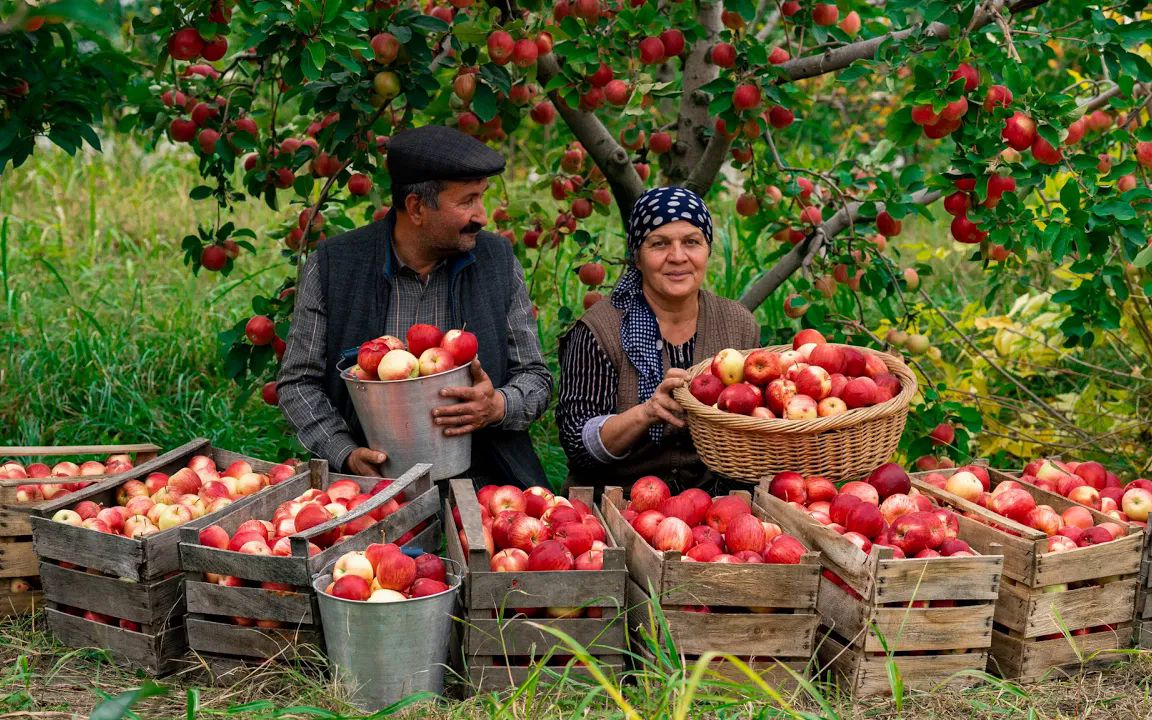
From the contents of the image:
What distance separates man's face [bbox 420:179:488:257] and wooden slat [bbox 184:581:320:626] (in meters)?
1.10

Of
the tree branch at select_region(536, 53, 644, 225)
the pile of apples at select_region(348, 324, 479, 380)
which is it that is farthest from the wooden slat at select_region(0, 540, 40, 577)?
the tree branch at select_region(536, 53, 644, 225)

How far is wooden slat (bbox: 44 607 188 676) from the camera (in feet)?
8.55

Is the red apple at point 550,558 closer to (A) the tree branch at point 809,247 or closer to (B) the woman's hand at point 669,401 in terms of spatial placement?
(B) the woman's hand at point 669,401

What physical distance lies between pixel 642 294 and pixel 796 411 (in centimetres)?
76

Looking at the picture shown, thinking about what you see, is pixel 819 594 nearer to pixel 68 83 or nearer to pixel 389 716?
pixel 389 716

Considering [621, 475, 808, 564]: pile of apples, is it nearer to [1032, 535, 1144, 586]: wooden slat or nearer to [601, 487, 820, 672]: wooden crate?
[601, 487, 820, 672]: wooden crate

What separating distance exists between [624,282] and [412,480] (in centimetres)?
97

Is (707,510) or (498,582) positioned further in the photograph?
(707,510)

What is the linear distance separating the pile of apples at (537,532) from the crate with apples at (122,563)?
59 cm

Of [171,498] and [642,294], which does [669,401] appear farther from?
[171,498]

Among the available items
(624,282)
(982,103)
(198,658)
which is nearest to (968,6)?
(982,103)

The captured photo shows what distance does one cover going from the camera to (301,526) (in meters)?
2.59

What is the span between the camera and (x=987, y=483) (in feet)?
10.2

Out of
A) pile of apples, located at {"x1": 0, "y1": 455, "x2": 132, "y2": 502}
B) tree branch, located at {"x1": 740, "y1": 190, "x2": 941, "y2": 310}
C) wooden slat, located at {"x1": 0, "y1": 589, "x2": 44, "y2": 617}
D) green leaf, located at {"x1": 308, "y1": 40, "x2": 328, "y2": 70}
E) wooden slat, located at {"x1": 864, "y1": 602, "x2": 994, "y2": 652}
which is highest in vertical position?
green leaf, located at {"x1": 308, "y1": 40, "x2": 328, "y2": 70}
